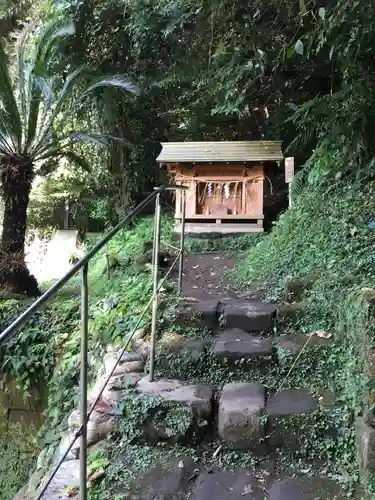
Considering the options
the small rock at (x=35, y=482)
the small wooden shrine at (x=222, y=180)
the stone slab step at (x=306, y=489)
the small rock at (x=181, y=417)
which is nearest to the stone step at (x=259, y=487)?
the stone slab step at (x=306, y=489)

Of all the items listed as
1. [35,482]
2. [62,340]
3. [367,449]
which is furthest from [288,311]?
[62,340]

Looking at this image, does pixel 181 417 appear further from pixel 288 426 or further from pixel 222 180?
pixel 222 180

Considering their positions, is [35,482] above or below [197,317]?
below

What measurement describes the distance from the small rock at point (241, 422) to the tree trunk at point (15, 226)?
385 centimetres

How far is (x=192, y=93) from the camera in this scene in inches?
338

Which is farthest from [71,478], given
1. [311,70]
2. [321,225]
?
[311,70]

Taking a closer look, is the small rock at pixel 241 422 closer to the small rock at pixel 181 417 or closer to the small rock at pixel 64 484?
the small rock at pixel 181 417

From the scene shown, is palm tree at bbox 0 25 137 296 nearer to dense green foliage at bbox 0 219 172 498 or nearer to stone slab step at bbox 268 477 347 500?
dense green foliage at bbox 0 219 172 498

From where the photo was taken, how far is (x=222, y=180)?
7633 mm

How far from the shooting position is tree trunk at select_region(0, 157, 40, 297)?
17.9ft

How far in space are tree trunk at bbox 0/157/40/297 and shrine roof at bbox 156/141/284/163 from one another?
2599mm

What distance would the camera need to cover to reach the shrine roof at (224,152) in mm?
7328

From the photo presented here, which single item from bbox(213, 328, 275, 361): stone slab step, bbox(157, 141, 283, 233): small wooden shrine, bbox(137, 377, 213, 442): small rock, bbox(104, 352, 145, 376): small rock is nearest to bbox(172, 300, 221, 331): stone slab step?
bbox(213, 328, 275, 361): stone slab step

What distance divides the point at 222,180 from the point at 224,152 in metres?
0.45
